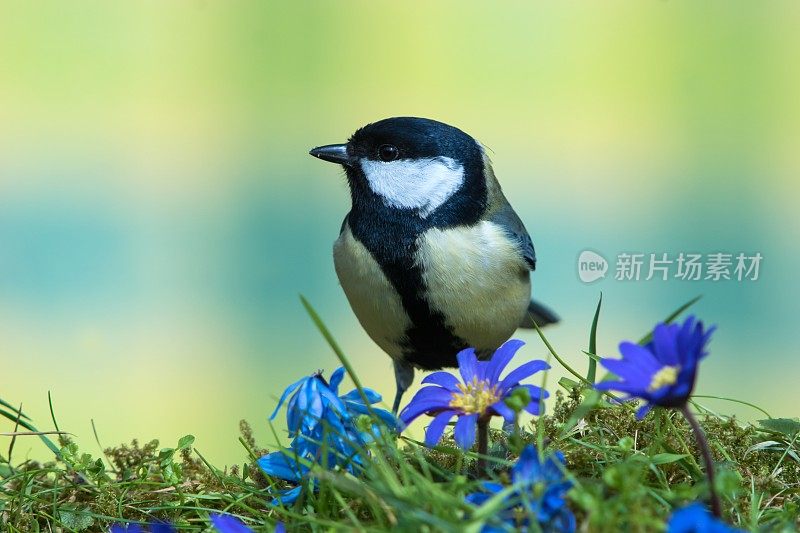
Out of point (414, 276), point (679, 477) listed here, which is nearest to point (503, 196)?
point (414, 276)

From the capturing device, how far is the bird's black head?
4.15ft

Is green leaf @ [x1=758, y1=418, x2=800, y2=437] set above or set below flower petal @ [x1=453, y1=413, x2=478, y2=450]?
below

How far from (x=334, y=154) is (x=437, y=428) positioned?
0.69m

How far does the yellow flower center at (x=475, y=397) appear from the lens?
723 mm

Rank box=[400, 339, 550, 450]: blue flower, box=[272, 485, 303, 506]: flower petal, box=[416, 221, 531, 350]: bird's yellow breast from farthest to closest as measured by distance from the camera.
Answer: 1. box=[416, 221, 531, 350]: bird's yellow breast
2. box=[272, 485, 303, 506]: flower petal
3. box=[400, 339, 550, 450]: blue flower

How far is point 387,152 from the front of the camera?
130 centimetres

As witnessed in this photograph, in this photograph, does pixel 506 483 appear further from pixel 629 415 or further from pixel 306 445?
pixel 629 415

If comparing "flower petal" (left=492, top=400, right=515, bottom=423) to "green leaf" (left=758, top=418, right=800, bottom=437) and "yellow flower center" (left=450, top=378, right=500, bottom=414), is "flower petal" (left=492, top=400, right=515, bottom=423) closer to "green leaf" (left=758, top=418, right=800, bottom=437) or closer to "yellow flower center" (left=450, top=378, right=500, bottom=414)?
"yellow flower center" (left=450, top=378, right=500, bottom=414)

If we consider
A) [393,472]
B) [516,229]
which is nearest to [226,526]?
[393,472]

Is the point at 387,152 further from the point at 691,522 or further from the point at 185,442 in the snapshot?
the point at 691,522

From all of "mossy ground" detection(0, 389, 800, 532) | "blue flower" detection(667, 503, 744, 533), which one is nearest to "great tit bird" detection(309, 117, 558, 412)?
"mossy ground" detection(0, 389, 800, 532)

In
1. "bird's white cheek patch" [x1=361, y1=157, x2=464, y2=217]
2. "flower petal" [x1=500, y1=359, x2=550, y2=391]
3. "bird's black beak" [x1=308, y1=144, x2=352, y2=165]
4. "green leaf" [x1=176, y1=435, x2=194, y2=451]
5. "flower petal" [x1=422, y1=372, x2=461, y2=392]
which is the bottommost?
"green leaf" [x1=176, y1=435, x2=194, y2=451]

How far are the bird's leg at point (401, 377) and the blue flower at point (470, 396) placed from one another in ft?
2.28

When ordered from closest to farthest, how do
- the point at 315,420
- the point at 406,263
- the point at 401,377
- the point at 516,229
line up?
1. the point at 315,420
2. the point at 406,263
3. the point at 516,229
4. the point at 401,377
